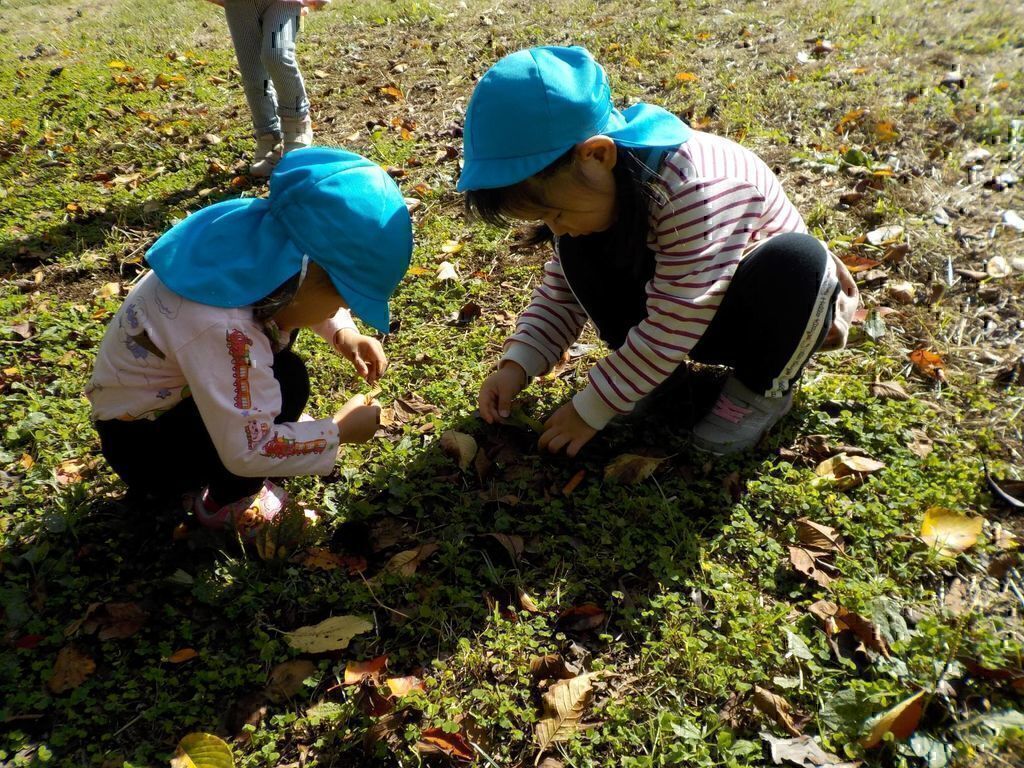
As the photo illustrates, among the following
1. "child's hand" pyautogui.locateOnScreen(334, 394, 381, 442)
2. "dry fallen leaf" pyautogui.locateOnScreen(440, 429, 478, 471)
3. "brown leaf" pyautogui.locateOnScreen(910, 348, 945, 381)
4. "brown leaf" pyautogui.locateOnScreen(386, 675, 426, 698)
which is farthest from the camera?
"brown leaf" pyautogui.locateOnScreen(910, 348, 945, 381)

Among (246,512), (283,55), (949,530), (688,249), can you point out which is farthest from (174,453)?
(283,55)

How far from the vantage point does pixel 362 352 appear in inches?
98.1

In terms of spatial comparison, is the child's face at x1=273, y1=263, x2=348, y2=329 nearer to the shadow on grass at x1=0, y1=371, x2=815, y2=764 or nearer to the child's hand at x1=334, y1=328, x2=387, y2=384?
the child's hand at x1=334, y1=328, x2=387, y2=384

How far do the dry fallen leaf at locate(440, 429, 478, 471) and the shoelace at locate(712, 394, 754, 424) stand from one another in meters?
0.80

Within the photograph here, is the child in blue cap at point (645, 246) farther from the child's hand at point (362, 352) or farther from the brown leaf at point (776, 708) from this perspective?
the brown leaf at point (776, 708)

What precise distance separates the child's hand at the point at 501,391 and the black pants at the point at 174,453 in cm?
64

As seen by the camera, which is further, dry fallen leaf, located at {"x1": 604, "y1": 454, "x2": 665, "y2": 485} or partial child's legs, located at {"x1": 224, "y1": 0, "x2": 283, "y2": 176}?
partial child's legs, located at {"x1": 224, "y1": 0, "x2": 283, "y2": 176}

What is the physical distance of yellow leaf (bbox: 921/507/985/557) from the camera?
6.54 ft

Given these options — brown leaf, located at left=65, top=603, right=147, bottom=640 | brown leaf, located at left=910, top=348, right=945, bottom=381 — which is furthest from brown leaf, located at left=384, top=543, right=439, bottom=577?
brown leaf, located at left=910, top=348, right=945, bottom=381

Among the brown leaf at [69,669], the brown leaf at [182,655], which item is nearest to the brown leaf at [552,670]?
the brown leaf at [182,655]

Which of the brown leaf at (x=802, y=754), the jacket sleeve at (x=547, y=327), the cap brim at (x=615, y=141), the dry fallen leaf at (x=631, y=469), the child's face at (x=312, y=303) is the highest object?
the cap brim at (x=615, y=141)

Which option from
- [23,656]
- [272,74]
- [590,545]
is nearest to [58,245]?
[272,74]

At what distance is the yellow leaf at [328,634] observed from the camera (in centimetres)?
191

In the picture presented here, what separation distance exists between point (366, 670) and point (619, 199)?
55.3 inches
